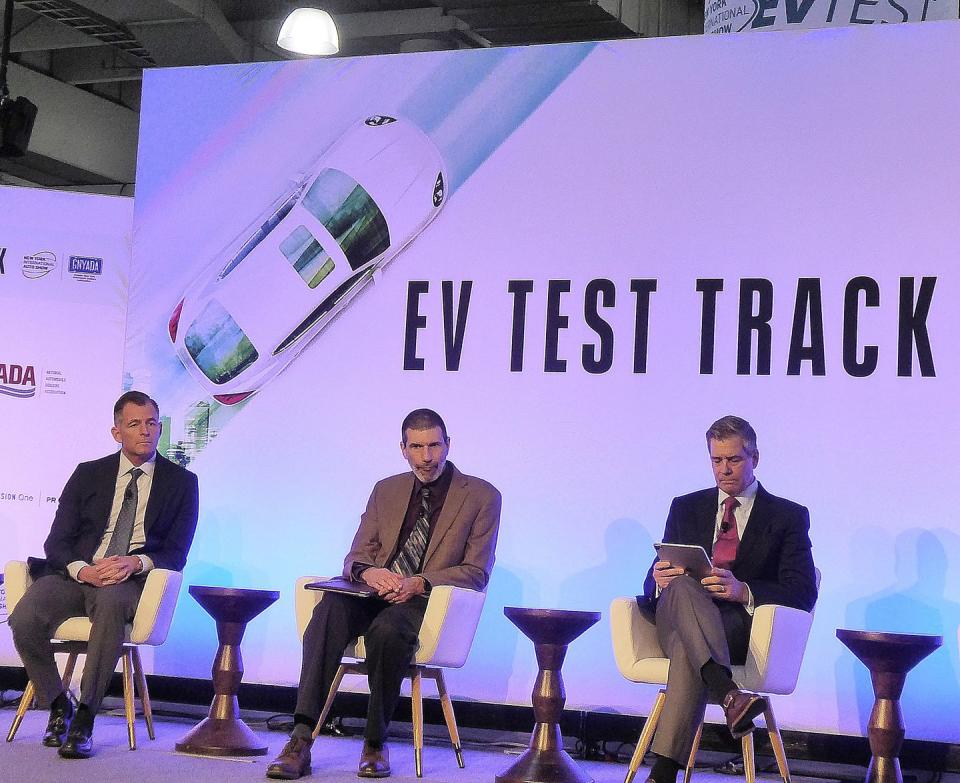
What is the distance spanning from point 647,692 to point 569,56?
2.72m

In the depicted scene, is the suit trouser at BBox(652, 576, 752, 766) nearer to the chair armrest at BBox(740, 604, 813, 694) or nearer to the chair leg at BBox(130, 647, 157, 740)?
the chair armrest at BBox(740, 604, 813, 694)

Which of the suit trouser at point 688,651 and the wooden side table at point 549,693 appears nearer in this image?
the suit trouser at point 688,651

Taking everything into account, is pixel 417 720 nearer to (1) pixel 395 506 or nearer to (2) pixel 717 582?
(1) pixel 395 506

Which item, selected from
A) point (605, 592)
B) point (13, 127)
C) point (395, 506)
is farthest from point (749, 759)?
point (13, 127)

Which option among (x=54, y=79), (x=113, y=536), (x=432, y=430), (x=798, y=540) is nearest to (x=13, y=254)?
(x=113, y=536)

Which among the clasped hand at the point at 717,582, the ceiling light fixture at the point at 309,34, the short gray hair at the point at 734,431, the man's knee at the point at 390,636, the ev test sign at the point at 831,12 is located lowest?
the man's knee at the point at 390,636

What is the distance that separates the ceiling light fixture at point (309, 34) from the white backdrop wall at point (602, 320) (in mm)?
1242

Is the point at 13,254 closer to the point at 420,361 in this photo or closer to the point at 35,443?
the point at 35,443

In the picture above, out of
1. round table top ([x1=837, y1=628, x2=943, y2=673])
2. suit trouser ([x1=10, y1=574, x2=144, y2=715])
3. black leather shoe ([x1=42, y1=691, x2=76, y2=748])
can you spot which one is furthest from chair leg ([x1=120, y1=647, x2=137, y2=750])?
round table top ([x1=837, y1=628, x2=943, y2=673])

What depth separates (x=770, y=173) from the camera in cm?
529

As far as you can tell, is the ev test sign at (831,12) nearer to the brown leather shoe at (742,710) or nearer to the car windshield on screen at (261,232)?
the car windshield on screen at (261,232)

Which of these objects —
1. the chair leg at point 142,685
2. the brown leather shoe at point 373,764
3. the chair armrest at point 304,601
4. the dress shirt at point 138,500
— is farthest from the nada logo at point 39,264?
the brown leather shoe at point 373,764

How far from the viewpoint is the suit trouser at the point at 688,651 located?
13.4ft

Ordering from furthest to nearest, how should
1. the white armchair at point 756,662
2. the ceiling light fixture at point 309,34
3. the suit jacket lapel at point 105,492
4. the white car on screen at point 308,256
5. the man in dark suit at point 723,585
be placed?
the ceiling light fixture at point 309,34
the white car on screen at point 308,256
the suit jacket lapel at point 105,492
the white armchair at point 756,662
the man in dark suit at point 723,585
